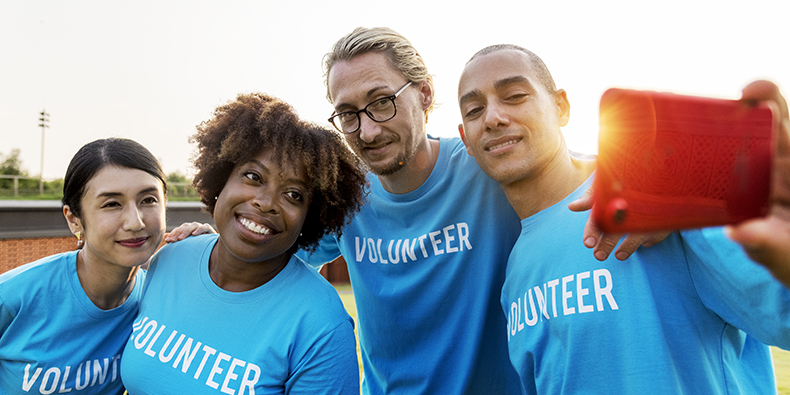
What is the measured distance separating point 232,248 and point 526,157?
1476 millimetres

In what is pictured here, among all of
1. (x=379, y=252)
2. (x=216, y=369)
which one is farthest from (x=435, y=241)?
(x=216, y=369)

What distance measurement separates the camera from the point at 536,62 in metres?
2.06

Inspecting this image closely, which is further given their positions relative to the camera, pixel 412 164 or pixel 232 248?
pixel 412 164

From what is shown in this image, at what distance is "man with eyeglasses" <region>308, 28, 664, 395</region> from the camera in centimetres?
238

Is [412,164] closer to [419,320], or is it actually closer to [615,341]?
[419,320]

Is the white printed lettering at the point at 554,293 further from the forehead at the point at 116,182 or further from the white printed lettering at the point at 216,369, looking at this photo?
the forehead at the point at 116,182

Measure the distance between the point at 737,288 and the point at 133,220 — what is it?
271cm

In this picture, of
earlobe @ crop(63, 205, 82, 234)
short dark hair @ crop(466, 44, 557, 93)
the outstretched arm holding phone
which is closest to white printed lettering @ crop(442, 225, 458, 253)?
short dark hair @ crop(466, 44, 557, 93)

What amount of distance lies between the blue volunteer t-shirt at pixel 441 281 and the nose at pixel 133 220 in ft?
4.07

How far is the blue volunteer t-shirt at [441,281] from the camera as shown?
237 cm

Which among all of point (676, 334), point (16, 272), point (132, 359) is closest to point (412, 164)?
point (676, 334)

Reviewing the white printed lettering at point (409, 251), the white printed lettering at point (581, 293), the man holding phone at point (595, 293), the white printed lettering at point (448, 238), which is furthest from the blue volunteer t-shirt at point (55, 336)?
the white printed lettering at point (581, 293)

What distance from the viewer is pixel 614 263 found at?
1.58 m

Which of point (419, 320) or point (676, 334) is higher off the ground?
point (676, 334)
